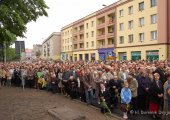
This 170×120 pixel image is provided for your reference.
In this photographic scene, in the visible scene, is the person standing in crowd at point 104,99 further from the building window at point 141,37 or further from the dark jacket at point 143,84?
the building window at point 141,37

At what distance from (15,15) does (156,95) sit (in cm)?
870

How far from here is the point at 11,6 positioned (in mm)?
15242

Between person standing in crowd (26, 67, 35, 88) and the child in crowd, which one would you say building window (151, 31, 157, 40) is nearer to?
person standing in crowd (26, 67, 35, 88)

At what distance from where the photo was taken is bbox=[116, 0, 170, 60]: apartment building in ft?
121

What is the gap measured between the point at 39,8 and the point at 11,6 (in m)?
2.73

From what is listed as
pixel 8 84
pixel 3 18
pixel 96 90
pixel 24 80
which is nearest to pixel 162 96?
pixel 96 90

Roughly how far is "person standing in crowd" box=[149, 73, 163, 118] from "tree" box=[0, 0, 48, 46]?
8.28m

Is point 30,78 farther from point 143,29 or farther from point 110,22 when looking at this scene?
point 110,22

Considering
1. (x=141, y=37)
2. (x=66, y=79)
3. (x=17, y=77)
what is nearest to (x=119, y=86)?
(x=66, y=79)

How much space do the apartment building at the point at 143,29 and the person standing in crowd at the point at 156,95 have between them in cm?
2751

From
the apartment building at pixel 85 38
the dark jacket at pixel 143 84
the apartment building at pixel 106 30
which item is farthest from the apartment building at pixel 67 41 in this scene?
the dark jacket at pixel 143 84

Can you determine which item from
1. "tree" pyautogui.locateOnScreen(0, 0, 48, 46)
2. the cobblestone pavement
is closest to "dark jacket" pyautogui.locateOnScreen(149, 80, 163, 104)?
the cobblestone pavement

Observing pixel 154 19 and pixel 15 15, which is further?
pixel 154 19

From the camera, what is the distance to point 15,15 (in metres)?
14.6
